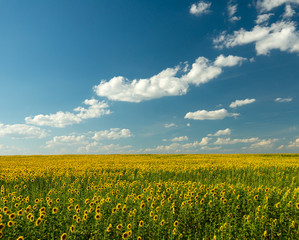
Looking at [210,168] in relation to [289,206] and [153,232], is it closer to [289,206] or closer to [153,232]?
[289,206]

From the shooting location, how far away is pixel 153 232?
18.0ft

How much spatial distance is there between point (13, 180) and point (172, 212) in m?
10.7

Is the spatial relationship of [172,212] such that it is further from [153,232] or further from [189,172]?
[189,172]

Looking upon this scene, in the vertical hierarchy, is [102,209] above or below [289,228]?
above

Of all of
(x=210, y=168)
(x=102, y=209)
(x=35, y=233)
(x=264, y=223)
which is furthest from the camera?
(x=210, y=168)

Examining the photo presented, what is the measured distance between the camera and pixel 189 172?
49.2ft

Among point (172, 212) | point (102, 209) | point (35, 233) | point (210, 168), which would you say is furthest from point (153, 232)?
→ point (210, 168)

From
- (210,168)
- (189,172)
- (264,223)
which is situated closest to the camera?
(264,223)

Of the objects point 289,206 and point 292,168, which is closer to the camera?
point 289,206

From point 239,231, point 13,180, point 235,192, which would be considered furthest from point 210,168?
point 13,180

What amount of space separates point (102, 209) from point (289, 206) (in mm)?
5569

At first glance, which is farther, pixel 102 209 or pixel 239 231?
pixel 102 209

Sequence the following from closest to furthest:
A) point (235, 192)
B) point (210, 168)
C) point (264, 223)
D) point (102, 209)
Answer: point (264, 223)
point (102, 209)
point (235, 192)
point (210, 168)

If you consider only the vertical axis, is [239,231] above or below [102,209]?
below
